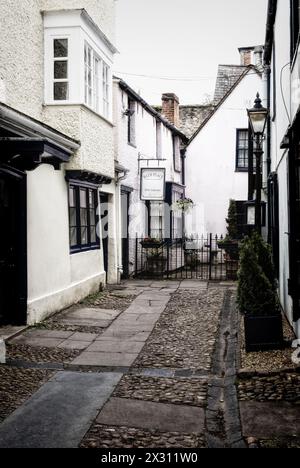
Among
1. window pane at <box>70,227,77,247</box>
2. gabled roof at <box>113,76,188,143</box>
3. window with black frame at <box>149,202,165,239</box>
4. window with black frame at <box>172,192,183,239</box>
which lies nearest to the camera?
window pane at <box>70,227,77,247</box>

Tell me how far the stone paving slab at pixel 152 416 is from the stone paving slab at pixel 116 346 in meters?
2.19

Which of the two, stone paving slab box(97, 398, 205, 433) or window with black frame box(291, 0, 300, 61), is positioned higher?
window with black frame box(291, 0, 300, 61)

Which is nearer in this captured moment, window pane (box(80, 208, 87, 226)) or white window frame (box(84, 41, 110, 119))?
white window frame (box(84, 41, 110, 119))

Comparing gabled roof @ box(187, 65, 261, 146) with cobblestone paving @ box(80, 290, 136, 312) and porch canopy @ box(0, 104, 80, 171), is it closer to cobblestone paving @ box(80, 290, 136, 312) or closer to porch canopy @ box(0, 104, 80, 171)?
cobblestone paving @ box(80, 290, 136, 312)

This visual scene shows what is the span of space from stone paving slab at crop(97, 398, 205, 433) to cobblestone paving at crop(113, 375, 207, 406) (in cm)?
18

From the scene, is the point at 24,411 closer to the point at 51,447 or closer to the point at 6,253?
the point at 51,447

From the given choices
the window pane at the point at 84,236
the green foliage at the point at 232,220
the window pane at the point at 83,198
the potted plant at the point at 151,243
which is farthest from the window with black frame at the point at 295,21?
the green foliage at the point at 232,220

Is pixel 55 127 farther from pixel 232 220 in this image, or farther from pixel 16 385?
pixel 232 220

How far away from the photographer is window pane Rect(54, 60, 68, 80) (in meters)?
11.2

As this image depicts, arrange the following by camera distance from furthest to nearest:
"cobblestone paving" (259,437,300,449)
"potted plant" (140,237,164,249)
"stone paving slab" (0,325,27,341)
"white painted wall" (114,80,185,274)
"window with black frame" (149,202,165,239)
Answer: "window with black frame" (149,202,165,239) → "potted plant" (140,237,164,249) → "white painted wall" (114,80,185,274) → "stone paving slab" (0,325,27,341) → "cobblestone paving" (259,437,300,449)

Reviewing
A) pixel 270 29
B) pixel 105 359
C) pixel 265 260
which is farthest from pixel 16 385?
pixel 270 29

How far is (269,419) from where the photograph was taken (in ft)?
15.9

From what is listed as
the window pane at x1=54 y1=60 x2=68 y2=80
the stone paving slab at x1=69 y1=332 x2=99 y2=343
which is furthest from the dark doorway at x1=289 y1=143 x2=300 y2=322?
the window pane at x1=54 y1=60 x2=68 y2=80

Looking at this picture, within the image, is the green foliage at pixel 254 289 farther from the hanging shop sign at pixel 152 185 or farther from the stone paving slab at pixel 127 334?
the hanging shop sign at pixel 152 185
